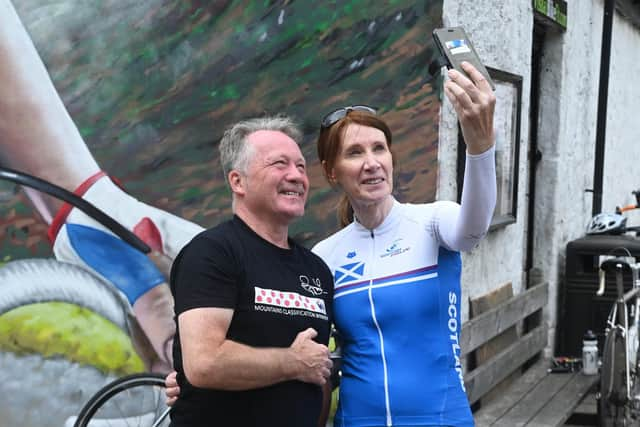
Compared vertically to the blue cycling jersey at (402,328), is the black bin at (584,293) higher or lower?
lower

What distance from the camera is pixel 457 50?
2.41 m

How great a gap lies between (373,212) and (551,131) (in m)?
5.31

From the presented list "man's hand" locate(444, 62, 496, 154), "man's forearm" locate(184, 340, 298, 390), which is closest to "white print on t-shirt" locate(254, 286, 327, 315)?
"man's forearm" locate(184, 340, 298, 390)

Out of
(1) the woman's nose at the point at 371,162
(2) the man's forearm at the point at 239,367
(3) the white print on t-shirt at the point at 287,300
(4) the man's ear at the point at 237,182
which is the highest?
(1) the woman's nose at the point at 371,162

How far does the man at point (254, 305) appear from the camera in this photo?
2.18 meters

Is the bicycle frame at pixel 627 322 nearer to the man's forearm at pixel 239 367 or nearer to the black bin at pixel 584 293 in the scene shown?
the black bin at pixel 584 293

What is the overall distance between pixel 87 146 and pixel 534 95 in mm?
4451

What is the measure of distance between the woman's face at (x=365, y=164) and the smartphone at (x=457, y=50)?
1.19 feet

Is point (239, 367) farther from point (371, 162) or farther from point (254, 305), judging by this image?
point (371, 162)

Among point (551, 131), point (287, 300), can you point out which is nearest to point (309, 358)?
point (287, 300)

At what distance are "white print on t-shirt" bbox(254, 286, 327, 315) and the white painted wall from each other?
2.92 m

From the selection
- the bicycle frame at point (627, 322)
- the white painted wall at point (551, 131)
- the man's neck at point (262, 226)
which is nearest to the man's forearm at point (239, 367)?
the man's neck at point (262, 226)

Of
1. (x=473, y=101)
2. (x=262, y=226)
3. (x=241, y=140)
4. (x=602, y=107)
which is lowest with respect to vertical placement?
(x=262, y=226)

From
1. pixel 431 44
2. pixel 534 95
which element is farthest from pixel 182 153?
pixel 534 95
